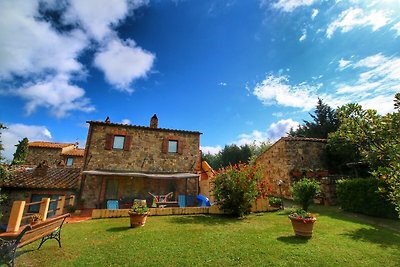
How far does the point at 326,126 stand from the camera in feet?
76.1

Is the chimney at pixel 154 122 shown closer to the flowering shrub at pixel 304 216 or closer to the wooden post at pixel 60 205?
the wooden post at pixel 60 205

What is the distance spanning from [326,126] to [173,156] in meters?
18.3

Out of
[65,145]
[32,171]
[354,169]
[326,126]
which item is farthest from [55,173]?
[326,126]

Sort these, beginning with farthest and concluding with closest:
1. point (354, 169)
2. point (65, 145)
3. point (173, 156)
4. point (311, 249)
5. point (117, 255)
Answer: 1. point (65, 145)
2. point (173, 156)
3. point (354, 169)
4. point (311, 249)
5. point (117, 255)

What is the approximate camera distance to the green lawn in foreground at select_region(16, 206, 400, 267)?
5.08 m

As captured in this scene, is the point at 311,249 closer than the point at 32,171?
Yes

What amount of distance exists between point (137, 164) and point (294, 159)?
45.3ft

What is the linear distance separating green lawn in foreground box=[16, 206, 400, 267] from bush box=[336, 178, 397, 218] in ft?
5.18

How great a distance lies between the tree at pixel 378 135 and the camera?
14.2 feet

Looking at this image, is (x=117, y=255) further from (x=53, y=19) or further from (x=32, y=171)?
(x=32, y=171)

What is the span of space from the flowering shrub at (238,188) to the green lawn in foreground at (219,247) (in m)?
2.05

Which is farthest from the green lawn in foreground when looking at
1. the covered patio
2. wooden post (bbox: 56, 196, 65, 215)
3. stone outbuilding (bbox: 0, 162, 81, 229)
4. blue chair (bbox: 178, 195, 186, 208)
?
stone outbuilding (bbox: 0, 162, 81, 229)

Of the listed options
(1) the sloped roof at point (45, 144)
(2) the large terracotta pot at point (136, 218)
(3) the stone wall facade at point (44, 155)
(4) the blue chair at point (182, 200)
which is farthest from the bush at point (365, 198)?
(1) the sloped roof at point (45, 144)

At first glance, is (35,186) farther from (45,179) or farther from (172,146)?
(172,146)
